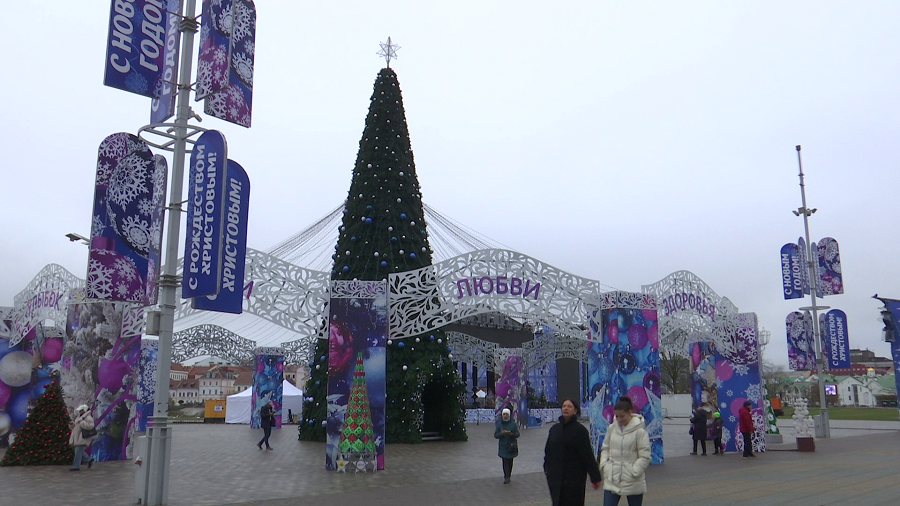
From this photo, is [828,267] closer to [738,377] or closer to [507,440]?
[738,377]

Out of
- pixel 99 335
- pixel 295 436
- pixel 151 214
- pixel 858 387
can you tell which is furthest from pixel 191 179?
pixel 858 387

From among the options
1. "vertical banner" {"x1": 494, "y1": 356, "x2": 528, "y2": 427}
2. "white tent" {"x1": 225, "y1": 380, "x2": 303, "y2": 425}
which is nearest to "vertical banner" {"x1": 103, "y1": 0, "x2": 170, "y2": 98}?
"vertical banner" {"x1": 494, "y1": 356, "x2": 528, "y2": 427}

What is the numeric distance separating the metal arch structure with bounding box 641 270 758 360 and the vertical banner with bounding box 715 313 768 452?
3 cm

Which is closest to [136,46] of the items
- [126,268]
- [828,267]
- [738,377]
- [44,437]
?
[126,268]

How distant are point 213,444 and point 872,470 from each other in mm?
17629

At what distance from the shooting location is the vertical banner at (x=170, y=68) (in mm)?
10461

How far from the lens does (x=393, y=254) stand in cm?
2188

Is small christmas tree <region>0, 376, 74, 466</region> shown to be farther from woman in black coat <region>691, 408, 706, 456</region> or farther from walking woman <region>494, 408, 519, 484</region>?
woman in black coat <region>691, 408, 706, 456</region>

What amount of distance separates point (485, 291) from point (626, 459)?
9.36m

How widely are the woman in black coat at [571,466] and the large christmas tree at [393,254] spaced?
14.8 metres

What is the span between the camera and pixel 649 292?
17297 mm

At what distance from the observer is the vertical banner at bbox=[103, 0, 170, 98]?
9852 millimetres

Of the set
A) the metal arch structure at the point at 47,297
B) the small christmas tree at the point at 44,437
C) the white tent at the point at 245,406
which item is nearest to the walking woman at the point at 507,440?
the small christmas tree at the point at 44,437

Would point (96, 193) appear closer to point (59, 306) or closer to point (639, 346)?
point (59, 306)
